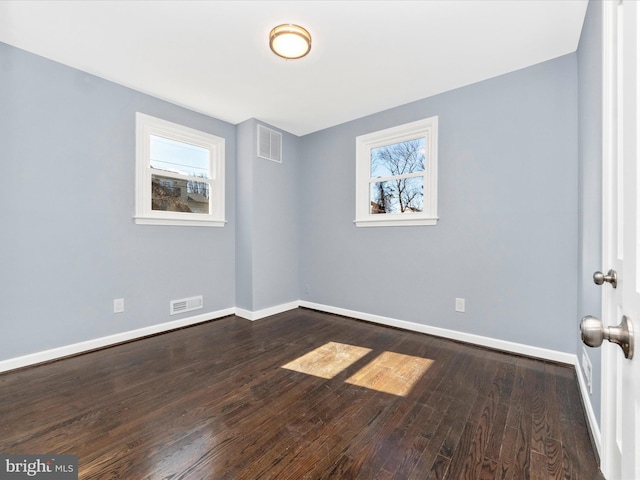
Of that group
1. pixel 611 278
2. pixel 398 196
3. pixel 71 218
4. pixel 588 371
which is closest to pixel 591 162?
pixel 588 371

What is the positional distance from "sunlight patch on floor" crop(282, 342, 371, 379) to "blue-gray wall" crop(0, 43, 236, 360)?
1787mm

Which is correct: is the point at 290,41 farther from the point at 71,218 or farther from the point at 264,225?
the point at 71,218

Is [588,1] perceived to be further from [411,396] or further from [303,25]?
[411,396]

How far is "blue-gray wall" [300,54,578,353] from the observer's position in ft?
7.89

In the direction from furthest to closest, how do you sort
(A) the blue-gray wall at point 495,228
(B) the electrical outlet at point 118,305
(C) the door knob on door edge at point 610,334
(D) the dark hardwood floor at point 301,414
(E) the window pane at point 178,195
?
(E) the window pane at point 178,195
(B) the electrical outlet at point 118,305
(A) the blue-gray wall at point 495,228
(D) the dark hardwood floor at point 301,414
(C) the door knob on door edge at point 610,334

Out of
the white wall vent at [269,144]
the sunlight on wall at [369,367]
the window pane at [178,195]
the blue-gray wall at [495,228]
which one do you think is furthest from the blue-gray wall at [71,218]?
the blue-gray wall at [495,228]

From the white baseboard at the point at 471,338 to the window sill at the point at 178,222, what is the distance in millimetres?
1945

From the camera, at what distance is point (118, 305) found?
9.42 ft

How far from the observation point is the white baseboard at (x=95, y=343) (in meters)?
2.31

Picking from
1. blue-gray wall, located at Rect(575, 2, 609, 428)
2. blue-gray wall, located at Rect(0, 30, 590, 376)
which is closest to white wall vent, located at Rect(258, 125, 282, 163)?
blue-gray wall, located at Rect(0, 30, 590, 376)

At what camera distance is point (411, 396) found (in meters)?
1.92

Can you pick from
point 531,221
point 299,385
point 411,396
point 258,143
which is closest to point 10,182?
point 258,143

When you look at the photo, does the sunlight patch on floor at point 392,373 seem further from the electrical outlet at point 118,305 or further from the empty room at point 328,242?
the electrical outlet at point 118,305

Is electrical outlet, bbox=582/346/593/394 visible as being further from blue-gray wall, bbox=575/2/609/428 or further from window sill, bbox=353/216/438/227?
window sill, bbox=353/216/438/227
